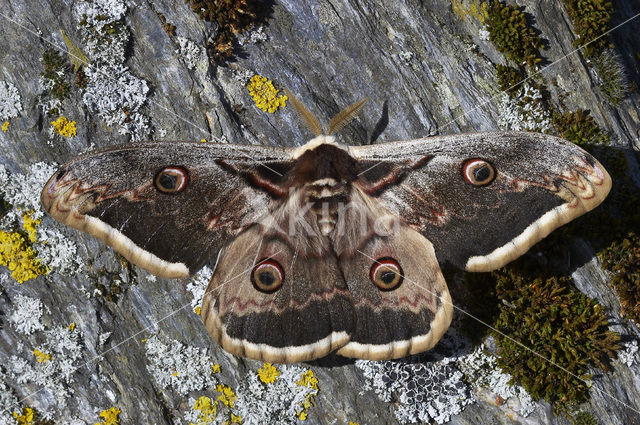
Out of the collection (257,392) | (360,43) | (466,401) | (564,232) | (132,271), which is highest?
(360,43)

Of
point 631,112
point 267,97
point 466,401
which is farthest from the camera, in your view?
point 631,112

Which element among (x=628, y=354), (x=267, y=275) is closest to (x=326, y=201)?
(x=267, y=275)

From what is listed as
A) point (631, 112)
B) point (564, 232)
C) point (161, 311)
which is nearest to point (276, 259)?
point (161, 311)

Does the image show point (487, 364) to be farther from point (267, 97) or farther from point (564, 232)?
point (267, 97)

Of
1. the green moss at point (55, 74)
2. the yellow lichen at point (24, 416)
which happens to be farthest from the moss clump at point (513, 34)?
the yellow lichen at point (24, 416)

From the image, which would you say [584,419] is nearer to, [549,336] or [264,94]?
[549,336]

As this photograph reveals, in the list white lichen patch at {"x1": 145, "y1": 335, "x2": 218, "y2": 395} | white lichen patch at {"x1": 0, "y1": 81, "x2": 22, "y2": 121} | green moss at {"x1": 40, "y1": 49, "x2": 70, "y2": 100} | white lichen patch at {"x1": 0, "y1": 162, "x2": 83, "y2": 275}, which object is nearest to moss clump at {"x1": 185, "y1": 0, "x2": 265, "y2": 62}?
green moss at {"x1": 40, "y1": 49, "x2": 70, "y2": 100}
